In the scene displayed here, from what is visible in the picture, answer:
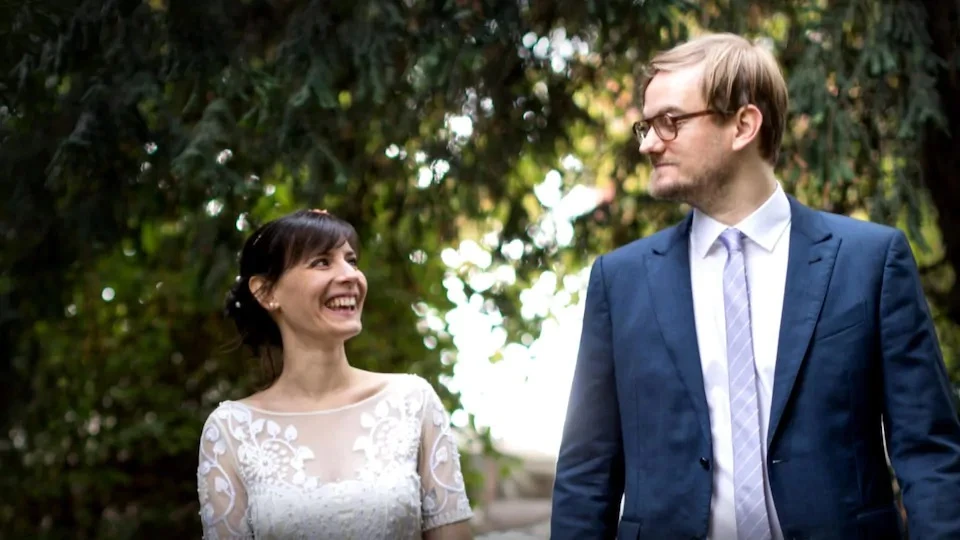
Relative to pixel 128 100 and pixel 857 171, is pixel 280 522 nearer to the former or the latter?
pixel 128 100

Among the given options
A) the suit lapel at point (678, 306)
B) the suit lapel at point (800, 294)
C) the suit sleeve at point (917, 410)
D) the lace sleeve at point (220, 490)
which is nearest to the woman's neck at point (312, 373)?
the lace sleeve at point (220, 490)

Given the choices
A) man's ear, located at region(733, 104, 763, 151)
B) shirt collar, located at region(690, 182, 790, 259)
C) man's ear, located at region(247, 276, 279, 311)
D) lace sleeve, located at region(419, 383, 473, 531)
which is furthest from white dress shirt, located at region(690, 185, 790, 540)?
man's ear, located at region(247, 276, 279, 311)

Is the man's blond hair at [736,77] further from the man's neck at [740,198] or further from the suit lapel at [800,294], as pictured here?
the suit lapel at [800,294]

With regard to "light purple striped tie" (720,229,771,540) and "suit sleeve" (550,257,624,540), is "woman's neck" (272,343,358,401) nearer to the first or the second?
"suit sleeve" (550,257,624,540)

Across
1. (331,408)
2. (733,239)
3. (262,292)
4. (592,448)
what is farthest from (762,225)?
(262,292)

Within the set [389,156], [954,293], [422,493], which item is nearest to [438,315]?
[389,156]

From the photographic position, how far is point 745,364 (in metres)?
3.40

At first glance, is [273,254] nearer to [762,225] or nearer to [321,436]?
[321,436]

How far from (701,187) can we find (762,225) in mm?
168

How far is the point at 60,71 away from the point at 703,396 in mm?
3125

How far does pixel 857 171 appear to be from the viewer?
6672mm

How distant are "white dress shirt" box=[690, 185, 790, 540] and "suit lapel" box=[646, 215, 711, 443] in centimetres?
2

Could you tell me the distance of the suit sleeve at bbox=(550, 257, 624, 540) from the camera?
361cm

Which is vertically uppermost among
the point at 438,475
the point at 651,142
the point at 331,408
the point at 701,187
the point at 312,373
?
the point at 651,142
